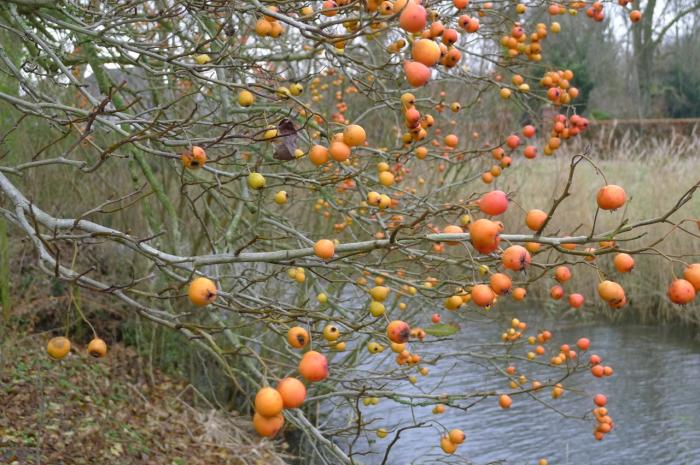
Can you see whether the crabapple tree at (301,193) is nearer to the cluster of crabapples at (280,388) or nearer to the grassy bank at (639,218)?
the cluster of crabapples at (280,388)

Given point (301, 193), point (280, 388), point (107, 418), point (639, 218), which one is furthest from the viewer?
point (639, 218)

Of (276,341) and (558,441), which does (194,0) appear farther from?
(558,441)

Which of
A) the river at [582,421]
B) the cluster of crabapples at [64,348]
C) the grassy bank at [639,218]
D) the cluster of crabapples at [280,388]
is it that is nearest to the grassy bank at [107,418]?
the river at [582,421]

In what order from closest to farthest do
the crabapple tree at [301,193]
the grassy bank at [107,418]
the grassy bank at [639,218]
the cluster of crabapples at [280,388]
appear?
the cluster of crabapples at [280,388]
the crabapple tree at [301,193]
the grassy bank at [107,418]
the grassy bank at [639,218]

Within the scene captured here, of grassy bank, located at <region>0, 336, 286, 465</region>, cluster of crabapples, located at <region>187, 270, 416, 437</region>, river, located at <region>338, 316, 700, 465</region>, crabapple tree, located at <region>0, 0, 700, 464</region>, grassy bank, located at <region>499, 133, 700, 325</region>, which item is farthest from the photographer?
grassy bank, located at <region>499, 133, 700, 325</region>

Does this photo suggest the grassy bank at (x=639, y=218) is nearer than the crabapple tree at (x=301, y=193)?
No

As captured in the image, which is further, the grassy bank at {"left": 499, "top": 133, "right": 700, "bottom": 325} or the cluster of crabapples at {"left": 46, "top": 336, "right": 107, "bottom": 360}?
the grassy bank at {"left": 499, "top": 133, "right": 700, "bottom": 325}

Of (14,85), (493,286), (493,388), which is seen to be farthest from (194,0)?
(493,388)

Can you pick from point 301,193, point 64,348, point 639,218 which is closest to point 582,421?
point 301,193

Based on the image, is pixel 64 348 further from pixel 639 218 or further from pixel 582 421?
pixel 639 218

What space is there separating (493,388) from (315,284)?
2908 millimetres

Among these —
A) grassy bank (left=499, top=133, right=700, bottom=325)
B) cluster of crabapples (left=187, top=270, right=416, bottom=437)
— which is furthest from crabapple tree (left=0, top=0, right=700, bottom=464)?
grassy bank (left=499, top=133, right=700, bottom=325)

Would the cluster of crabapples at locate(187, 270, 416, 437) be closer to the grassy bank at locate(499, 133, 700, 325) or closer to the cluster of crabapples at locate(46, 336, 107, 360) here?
the cluster of crabapples at locate(46, 336, 107, 360)

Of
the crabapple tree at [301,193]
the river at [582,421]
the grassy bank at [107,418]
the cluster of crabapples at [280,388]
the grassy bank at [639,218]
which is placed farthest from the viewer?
the grassy bank at [639,218]
